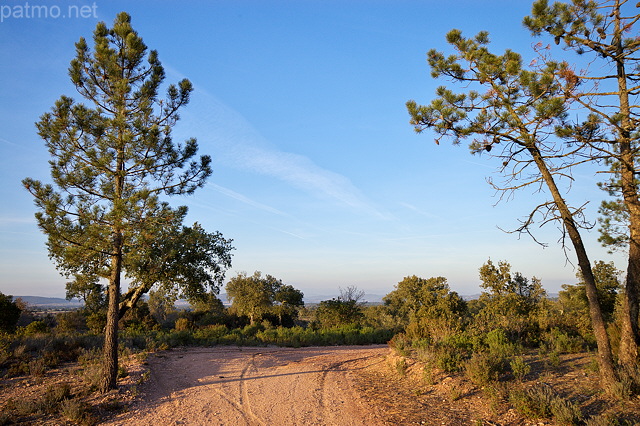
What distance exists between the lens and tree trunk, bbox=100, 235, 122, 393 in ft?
28.0

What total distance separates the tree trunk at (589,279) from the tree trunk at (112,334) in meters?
10.3

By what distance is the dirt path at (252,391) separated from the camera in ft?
23.7

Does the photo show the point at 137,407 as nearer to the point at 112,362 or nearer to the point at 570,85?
the point at 112,362

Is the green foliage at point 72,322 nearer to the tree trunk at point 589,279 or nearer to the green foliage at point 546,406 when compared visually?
the green foliage at point 546,406

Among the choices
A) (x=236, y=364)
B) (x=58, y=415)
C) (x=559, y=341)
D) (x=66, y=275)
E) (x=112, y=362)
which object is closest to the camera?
(x=58, y=415)

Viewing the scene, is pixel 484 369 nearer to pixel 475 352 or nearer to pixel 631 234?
pixel 475 352

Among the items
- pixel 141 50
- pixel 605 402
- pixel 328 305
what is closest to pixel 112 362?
pixel 141 50

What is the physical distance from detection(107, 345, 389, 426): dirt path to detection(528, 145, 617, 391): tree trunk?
458 cm

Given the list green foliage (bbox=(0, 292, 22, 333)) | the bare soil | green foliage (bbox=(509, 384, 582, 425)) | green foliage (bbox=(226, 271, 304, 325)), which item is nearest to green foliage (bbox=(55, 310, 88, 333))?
green foliage (bbox=(0, 292, 22, 333))

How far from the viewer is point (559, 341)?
10.6m

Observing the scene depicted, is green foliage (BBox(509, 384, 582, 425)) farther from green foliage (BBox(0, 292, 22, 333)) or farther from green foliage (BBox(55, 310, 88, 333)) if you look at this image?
green foliage (BBox(55, 310, 88, 333))

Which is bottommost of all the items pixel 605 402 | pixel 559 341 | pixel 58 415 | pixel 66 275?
pixel 58 415

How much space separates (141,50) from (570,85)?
9996 millimetres

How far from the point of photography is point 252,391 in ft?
29.4
